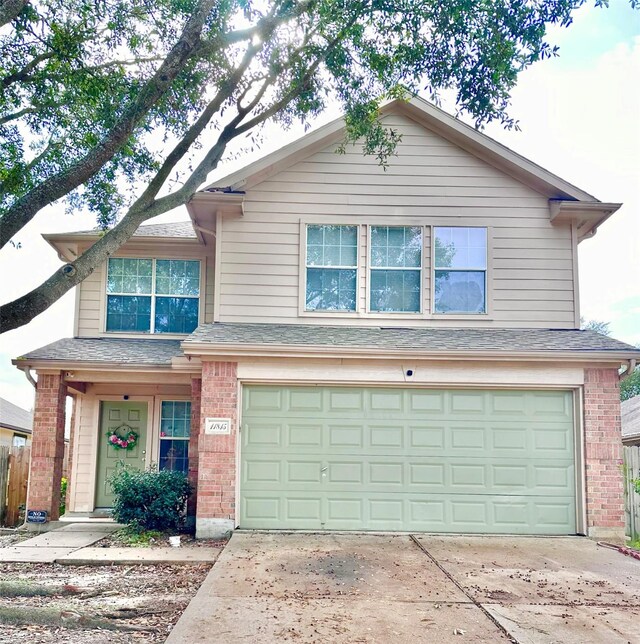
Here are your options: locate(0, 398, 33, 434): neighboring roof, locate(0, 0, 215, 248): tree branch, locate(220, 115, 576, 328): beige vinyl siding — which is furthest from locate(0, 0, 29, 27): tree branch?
locate(0, 398, 33, 434): neighboring roof

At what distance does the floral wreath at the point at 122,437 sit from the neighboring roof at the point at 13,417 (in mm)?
11502

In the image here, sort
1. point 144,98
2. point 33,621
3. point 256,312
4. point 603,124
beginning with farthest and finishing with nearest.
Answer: point 603,124 → point 256,312 → point 144,98 → point 33,621

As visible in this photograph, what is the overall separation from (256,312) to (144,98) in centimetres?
412

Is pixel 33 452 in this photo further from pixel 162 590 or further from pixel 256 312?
pixel 162 590

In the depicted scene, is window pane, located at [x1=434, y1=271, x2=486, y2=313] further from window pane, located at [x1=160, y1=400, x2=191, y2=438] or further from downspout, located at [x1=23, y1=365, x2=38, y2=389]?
downspout, located at [x1=23, y1=365, x2=38, y2=389]

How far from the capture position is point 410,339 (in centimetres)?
980

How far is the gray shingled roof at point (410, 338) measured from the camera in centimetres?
943

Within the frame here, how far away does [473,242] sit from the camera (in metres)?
10.7

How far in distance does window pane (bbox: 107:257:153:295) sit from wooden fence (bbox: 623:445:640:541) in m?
9.26

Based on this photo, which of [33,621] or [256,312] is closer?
[33,621]

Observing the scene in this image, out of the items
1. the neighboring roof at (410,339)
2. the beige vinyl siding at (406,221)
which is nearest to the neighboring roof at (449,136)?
the beige vinyl siding at (406,221)

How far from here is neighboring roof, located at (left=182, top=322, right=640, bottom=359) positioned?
9.38 metres

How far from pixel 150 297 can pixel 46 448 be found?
334 cm

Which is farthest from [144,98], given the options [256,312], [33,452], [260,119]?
[33,452]
